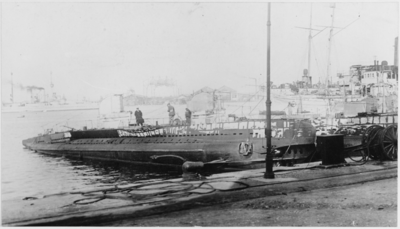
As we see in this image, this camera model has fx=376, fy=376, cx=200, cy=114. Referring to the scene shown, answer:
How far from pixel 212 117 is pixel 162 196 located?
37.8 ft

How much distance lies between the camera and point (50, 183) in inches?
746

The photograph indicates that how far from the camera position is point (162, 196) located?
8.95 metres

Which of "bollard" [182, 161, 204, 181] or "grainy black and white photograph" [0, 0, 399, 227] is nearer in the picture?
"grainy black and white photograph" [0, 0, 399, 227]

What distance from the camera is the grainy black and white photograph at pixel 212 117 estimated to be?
8.16 meters

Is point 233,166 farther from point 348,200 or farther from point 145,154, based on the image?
point 348,200

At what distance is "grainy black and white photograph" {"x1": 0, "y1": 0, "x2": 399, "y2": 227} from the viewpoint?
8156 millimetres

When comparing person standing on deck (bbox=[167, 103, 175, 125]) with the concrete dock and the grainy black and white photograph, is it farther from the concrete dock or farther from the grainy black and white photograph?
the concrete dock

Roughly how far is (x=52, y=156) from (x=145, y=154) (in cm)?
999

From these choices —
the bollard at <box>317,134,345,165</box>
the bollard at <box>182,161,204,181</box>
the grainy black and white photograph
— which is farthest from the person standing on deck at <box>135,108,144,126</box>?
the bollard at <box>317,134,345,165</box>

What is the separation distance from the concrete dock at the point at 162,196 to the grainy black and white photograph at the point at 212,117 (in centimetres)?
5

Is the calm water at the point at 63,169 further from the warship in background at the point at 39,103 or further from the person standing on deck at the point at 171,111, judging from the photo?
the warship in background at the point at 39,103

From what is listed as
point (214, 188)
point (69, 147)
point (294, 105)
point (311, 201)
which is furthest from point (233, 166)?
point (69, 147)

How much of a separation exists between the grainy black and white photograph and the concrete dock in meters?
0.05

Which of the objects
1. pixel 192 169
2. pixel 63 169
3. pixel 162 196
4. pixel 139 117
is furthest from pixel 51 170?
pixel 162 196
